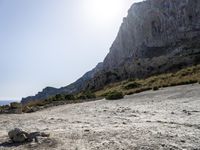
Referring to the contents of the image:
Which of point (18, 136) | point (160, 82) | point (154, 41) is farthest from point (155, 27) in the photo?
point (18, 136)

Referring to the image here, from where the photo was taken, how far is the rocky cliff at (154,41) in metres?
97.2

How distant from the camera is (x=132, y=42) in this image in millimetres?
176875

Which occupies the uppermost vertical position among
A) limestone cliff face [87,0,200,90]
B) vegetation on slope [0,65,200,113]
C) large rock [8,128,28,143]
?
limestone cliff face [87,0,200,90]

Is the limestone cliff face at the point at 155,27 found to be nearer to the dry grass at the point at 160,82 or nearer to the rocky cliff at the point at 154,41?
the rocky cliff at the point at 154,41

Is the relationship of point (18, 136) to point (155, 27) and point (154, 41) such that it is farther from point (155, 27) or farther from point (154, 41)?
point (155, 27)

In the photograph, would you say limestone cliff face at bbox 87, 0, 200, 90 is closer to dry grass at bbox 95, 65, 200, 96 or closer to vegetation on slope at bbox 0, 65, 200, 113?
dry grass at bbox 95, 65, 200, 96

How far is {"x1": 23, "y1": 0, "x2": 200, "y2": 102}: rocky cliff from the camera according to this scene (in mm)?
97219

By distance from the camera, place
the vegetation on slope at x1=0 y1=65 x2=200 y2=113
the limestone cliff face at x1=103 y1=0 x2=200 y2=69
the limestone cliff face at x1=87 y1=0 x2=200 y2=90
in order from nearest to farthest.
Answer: the vegetation on slope at x1=0 y1=65 x2=200 y2=113 < the limestone cliff face at x1=87 y1=0 x2=200 y2=90 < the limestone cliff face at x1=103 y1=0 x2=200 y2=69

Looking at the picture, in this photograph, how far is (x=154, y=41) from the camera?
14938 cm

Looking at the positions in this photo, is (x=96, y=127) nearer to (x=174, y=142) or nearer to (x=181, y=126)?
(x=181, y=126)

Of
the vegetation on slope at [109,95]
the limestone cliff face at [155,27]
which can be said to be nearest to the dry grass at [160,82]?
the vegetation on slope at [109,95]

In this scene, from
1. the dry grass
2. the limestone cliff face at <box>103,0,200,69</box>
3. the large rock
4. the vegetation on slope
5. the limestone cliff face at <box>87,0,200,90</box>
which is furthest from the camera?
the limestone cliff face at <box>103,0,200,69</box>

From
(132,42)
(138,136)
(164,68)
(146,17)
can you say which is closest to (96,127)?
(138,136)

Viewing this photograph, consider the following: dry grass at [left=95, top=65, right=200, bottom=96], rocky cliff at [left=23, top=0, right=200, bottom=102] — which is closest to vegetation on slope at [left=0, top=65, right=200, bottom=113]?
dry grass at [left=95, top=65, right=200, bottom=96]
